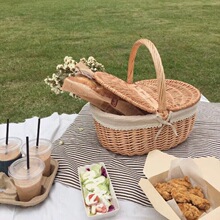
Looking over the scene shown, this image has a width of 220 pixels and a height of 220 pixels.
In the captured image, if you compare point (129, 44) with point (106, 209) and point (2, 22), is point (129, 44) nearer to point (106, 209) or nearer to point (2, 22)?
point (2, 22)

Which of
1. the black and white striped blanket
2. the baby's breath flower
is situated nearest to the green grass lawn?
the black and white striped blanket

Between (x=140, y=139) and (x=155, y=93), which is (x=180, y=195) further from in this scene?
(x=155, y=93)

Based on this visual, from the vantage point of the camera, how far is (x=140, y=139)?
48.7 inches

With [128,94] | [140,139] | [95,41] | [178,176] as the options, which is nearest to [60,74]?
[128,94]

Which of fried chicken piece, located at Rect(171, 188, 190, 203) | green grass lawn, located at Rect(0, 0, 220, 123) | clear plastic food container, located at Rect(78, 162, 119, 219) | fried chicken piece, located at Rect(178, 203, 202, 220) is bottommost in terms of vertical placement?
green grass lawn, located at Rect(0, 0, 220, 123)

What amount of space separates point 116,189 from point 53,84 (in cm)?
42

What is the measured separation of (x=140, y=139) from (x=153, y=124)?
0.07 m

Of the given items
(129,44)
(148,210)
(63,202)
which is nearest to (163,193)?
(148,210)

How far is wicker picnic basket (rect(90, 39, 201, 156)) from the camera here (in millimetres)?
1190

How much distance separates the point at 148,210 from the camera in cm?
103

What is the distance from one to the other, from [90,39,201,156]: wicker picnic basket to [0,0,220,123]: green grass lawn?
134 centimetres

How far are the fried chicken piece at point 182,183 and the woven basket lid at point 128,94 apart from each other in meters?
0.26

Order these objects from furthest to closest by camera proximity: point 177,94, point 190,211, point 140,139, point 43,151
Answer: point 177,94 → point 140,139 → point 43,151 → point 190,211

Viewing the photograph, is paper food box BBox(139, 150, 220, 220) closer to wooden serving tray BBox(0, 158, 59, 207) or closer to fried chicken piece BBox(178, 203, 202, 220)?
fried chicken piece BBox(178, 203, 202, 220)
